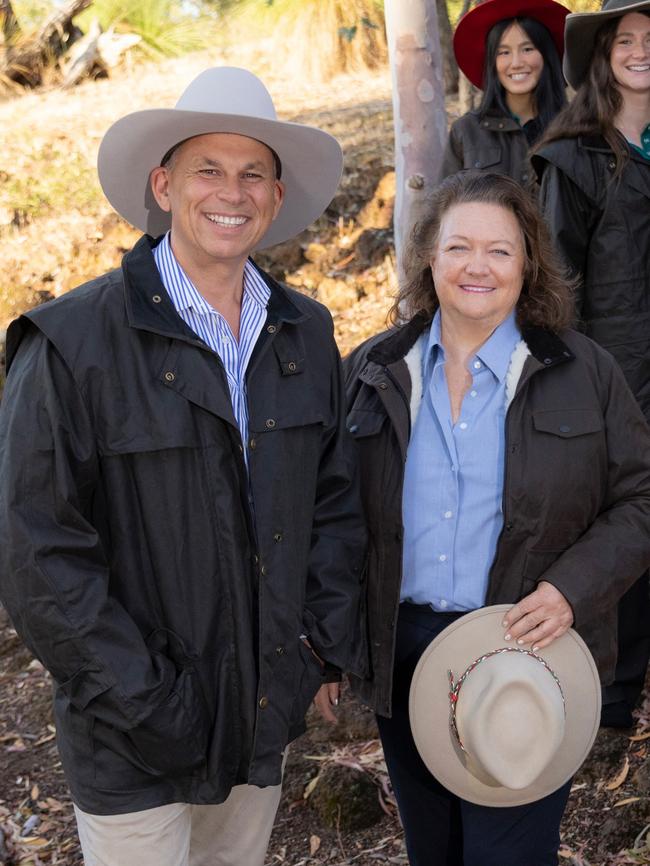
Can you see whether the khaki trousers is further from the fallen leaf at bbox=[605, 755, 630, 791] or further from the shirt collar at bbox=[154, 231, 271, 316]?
the fallen leaf at bbox=[605, 755, 630, 791]

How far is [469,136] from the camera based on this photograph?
5.17 metres

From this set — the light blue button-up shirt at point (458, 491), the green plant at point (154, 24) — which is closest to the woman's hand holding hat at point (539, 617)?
the light blue button-up shirt at point (458, 491)

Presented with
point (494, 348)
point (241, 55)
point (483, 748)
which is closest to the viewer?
point (483, 748)

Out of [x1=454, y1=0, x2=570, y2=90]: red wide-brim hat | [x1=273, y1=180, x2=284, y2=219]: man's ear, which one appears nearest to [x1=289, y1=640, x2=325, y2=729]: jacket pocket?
[x1=273, y1=180, x2=284, y2=219]: man's ear

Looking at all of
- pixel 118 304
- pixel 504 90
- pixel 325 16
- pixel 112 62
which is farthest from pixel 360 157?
pixel 118 304

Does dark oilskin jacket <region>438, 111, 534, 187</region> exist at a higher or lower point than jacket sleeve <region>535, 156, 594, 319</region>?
higher

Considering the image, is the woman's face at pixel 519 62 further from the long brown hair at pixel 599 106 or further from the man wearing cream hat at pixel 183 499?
the man wearing cream hat at pixel 183 499

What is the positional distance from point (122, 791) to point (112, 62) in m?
13.2

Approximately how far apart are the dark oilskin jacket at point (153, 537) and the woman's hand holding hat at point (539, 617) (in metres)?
0.57

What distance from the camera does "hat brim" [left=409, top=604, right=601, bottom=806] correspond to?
2.90 m

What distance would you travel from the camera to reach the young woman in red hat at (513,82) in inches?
198

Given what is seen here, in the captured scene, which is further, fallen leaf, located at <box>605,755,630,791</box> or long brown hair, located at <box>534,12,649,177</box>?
fallen leaf, located at <box>605,755,630,791</box>

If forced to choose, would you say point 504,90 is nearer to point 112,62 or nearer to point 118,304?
point 118,304

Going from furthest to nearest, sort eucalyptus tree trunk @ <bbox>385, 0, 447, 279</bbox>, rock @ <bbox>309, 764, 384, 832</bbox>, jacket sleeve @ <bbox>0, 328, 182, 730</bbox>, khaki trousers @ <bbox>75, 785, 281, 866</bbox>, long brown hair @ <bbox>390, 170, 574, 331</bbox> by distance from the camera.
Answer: eucalyptus tree trunk @ <bbox>385, 0, 447, 279</bbox>
rock @ <bbox>309, 764, 384, 832</bbox>
long brown hair @ <bbox>390, 170, 574, 331</bbox>
khaki trousers @ <bbox>75, 785, 281, 866</bbox>
jacket sleeve @ <bbox>0, 328, 182, 730</bbox>
